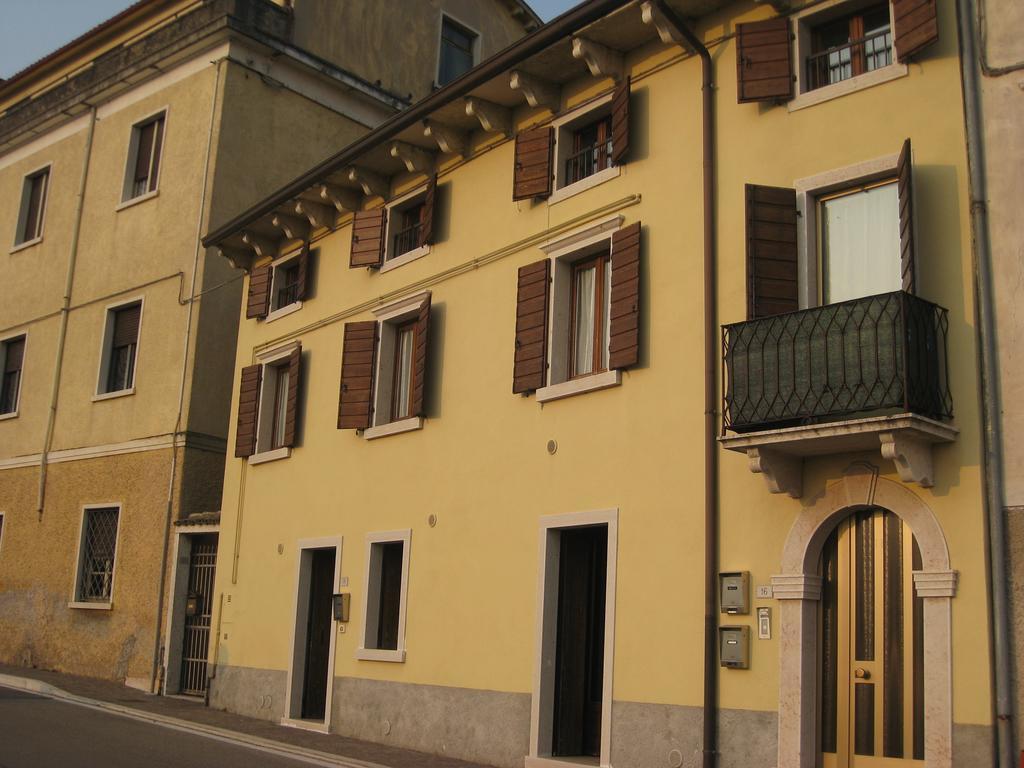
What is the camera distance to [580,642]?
12.6 meters

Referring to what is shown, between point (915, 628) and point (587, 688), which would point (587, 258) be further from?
point (915, 628)

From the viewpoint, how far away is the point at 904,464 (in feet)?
30.0

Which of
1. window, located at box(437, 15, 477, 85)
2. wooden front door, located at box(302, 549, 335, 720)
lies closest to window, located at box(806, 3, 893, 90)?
wooden front door, located at box(302, 549, 335, 720)

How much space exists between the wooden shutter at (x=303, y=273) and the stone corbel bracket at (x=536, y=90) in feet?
18.3

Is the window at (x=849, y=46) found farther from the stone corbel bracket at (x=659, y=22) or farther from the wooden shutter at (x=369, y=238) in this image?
the wooden shutter at (x=369, y=238)

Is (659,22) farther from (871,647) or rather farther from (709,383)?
(871,647)

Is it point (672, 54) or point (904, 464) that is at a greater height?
point (672, 54)

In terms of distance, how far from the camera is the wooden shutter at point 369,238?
1627 centimetres

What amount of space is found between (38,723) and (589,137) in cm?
941

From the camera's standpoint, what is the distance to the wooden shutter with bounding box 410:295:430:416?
1475cm

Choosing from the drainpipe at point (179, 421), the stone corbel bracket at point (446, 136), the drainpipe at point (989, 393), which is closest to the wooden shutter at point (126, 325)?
the drainpipe at point (179, 421)

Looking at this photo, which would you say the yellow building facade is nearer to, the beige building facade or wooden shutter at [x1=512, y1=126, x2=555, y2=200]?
wooden shutter at [x1=512, y1=126, x2=555, y2=200]

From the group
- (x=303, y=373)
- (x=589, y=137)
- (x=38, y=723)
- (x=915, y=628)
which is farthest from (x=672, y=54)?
(x=38, y=723)

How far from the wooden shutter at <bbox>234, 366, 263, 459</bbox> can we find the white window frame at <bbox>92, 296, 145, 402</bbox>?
3687mm
